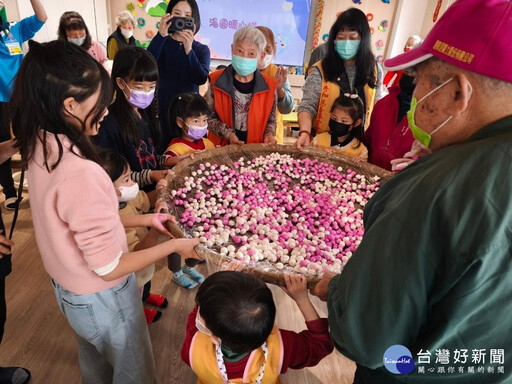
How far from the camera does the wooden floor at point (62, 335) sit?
1481mm

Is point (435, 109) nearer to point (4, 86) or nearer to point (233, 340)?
point (233, 340)

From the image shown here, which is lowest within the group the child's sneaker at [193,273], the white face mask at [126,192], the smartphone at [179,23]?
the child's sneaker at [193,273]

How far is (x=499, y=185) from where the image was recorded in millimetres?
477

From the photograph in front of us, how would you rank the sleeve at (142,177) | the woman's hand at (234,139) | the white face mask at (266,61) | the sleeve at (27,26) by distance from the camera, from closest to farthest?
the sleeve at (142,177) < the woman's hand at (234,139) < the white face mask at (266,61) < the sleeve at (27,26)

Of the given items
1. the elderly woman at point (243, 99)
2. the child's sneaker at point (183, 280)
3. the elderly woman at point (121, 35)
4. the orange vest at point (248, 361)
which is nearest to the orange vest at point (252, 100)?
the elderly woman at point (243, 99)

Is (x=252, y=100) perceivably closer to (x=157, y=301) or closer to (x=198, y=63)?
(x=198, y=63)

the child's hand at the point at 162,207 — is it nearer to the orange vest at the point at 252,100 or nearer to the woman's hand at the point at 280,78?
the orange vest at the point at 252,100

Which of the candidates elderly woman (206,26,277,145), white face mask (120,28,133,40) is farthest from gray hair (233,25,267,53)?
white face mask (120,28,133,40)

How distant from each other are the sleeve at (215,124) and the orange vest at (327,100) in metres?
0.57

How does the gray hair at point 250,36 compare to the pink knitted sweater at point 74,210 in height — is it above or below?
above

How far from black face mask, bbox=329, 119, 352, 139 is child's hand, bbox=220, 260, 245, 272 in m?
1.15

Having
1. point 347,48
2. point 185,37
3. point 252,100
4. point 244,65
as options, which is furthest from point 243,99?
point 347,48

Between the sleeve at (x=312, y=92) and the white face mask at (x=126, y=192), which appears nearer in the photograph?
the white face mask at (x=126, y=192)

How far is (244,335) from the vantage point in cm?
85
